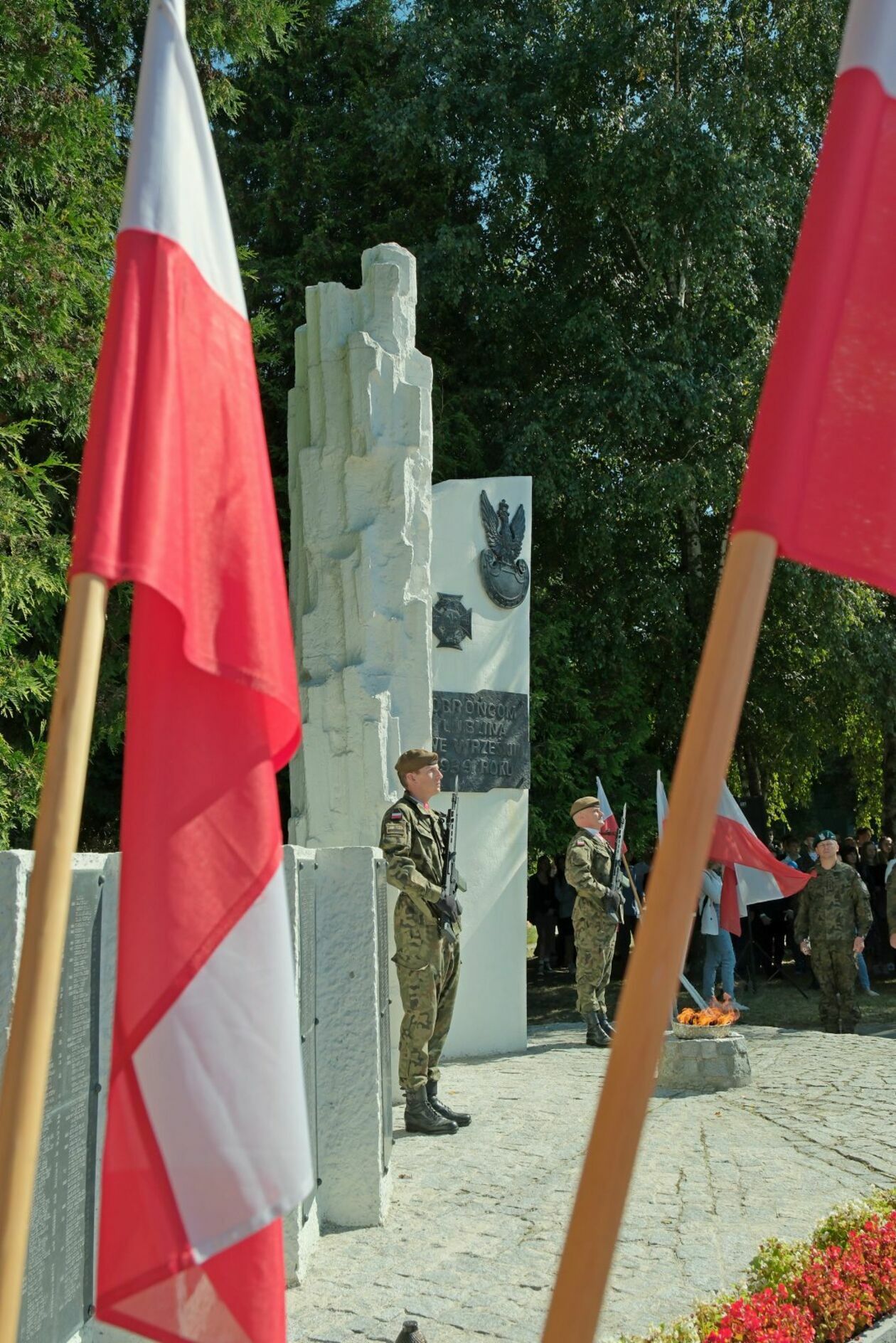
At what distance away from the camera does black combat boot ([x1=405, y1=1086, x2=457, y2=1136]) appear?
772 cm

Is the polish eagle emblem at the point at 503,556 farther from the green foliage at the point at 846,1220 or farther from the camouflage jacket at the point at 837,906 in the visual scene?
the green foliage at the point at 846,1220

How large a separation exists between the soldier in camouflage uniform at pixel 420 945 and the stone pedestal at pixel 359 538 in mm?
1780

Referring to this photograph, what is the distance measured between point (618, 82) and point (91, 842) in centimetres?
1084

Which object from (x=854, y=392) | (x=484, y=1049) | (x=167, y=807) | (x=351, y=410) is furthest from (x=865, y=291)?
(x=484, y=1049)

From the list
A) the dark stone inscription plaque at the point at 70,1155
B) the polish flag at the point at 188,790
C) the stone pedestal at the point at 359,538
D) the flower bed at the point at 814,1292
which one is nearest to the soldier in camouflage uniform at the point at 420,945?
the stone pedestal at the point at 359,538

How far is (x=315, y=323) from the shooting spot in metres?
10.4

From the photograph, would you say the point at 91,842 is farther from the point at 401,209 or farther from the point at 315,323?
the point at 401,209

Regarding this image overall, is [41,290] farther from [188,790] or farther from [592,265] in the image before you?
[592,265]

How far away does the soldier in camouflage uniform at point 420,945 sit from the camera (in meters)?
7.55

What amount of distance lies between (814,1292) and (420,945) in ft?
10.8

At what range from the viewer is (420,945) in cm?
760

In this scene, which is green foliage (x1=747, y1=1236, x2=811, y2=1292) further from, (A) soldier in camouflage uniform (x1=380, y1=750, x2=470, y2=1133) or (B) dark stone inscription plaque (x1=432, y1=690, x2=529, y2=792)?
(B) dark stone inscription plaque (x1=432, y1=690, x2=529, y2=792)

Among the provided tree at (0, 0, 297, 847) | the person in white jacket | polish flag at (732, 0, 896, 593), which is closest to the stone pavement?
polish flag at (732, 0, 896, 593)

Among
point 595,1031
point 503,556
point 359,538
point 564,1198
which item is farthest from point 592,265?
point 564,1198
